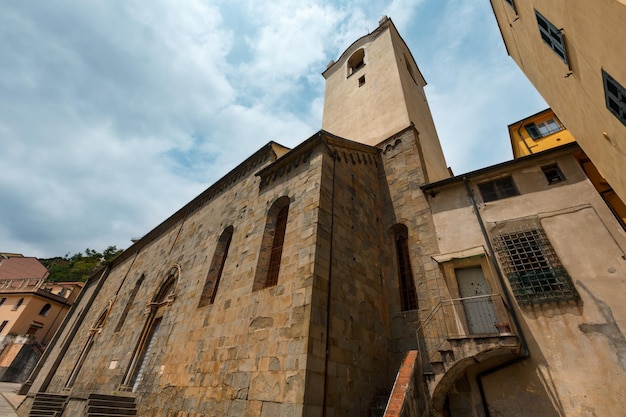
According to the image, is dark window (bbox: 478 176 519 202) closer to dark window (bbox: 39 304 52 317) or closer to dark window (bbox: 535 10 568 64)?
dark window (bbox: 535 10 568 64)

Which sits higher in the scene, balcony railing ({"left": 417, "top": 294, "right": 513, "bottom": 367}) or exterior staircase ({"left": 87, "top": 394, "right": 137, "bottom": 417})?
balcony railing ({"left": 417, "top": 294, "right": 513, "bottom": 367})

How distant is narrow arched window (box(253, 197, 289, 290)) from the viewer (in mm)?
7793

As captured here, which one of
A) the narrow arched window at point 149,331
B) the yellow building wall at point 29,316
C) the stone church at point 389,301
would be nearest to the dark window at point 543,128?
the stone church at point 389,301

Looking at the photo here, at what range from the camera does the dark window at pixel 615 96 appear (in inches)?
158

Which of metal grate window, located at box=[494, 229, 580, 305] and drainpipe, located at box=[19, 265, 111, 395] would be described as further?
drainpipe, located at box=[19, 265, 111, 395]

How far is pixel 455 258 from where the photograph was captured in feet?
24.9

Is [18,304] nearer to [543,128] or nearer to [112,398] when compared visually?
[112,398]

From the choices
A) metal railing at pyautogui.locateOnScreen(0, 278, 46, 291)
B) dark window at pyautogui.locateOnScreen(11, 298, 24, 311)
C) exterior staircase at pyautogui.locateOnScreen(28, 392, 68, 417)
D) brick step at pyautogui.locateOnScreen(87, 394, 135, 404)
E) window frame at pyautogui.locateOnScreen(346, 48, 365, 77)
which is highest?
window frame at pyautogui.locateOnScreen(346, 48, 365, 77)

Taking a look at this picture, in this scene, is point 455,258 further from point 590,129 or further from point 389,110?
point 389,110

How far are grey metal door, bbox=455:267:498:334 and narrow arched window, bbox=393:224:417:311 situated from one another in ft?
4.34

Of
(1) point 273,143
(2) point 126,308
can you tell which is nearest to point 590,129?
(1) point 273,143

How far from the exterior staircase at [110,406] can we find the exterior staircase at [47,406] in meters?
4.26

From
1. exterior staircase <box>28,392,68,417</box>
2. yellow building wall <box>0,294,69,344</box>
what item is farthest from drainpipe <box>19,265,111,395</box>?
yellow building wall <box>0,294,69,344</box>

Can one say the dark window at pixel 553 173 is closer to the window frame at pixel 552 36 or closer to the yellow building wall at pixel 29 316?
the window frame at pixel 552 36
